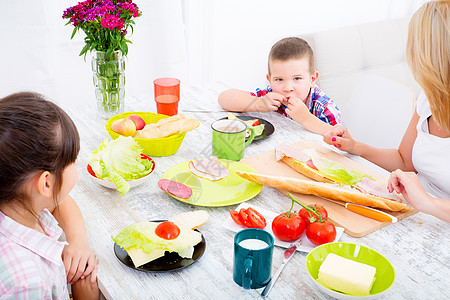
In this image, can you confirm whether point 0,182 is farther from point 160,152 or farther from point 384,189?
point 384,189

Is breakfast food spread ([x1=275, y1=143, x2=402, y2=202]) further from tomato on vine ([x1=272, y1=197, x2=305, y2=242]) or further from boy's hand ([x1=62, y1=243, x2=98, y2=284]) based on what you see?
boy's hand ([x1=62, y1=243, x2=98, y2=284])

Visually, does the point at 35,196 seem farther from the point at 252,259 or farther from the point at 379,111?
the point at 379,111

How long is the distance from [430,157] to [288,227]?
0.71m

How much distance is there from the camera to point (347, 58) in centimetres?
260

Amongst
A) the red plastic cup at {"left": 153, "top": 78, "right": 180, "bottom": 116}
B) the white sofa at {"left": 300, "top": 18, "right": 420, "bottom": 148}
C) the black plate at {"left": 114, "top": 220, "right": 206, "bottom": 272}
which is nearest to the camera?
the black plate at {"left": 114, "top": 220, "right": 206, "bottom": 272}

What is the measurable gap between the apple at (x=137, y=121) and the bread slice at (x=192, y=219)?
52 centimetres

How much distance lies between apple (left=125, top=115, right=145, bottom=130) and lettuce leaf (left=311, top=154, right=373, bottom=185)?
23.8 inches

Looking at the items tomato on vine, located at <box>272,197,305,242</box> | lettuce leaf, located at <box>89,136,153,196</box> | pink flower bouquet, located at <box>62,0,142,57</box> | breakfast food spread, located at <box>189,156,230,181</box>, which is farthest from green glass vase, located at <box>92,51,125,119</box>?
tomato on vine, located at <box>272,197,305,242</box>

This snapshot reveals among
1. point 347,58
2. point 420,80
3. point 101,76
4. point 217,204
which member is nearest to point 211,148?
point 217,204

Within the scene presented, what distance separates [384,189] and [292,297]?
20.8 inches

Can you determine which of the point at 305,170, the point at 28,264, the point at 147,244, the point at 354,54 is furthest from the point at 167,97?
the point at 354,54

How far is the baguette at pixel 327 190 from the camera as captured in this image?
1.22 metres

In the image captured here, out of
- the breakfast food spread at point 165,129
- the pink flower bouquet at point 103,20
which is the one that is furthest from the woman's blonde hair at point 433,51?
the pink flower bouquet at point 103,20

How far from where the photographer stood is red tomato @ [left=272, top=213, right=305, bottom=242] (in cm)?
107
